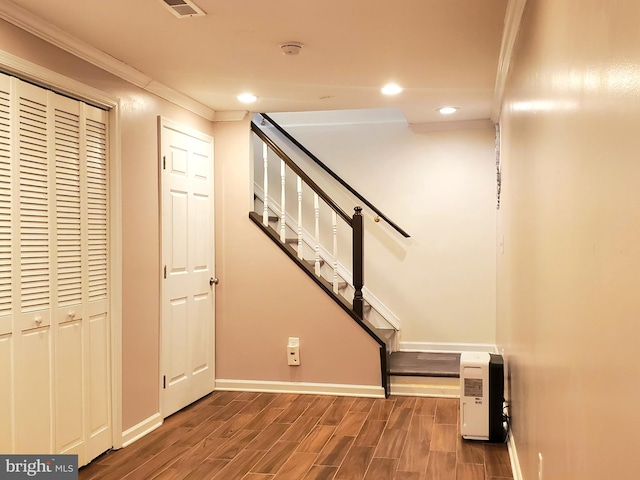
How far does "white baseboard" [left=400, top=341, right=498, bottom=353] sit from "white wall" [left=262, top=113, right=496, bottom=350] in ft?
0.12

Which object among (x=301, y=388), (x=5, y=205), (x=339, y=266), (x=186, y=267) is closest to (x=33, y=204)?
(x=5, y=205)

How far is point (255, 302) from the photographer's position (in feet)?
15.6

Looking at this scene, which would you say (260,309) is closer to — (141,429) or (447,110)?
(141,429)

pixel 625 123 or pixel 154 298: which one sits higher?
pixel 625 123

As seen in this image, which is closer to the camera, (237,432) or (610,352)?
(610,352)

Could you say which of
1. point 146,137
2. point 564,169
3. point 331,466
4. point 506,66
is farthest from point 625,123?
point 146,137

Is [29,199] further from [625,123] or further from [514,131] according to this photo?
[625,123]

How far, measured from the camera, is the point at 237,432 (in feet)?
12.2

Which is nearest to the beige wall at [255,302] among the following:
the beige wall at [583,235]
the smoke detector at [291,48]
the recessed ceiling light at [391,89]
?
the recessed ceiling light at [391,89]

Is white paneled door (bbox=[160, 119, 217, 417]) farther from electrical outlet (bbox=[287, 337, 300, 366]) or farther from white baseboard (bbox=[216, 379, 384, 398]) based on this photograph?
electrical outlet (bbox=[287, 337, 300, 366])

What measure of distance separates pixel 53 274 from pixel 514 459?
254 cm

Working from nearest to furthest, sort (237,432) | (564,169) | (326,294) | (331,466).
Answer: (564,169) → (331,466) → (237,432) → (326,294)

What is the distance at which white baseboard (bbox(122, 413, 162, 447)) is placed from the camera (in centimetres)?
347

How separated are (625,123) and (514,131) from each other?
6.90 feet
